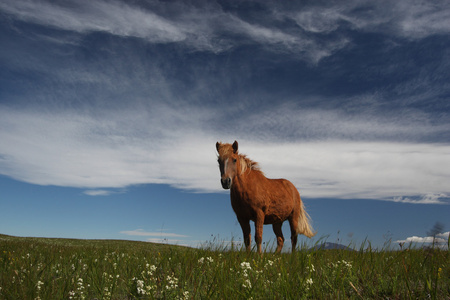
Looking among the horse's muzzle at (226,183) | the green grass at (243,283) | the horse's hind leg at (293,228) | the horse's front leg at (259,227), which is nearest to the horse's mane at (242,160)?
the horse's muzzle at (226,183)

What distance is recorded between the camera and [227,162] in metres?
10.9

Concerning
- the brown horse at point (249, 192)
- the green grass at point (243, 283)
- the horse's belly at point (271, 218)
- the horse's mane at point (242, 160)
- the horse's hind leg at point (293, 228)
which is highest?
the horse's mane at point (242, 160)

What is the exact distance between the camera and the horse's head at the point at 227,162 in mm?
10805

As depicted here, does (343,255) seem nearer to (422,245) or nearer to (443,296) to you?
(422,245)

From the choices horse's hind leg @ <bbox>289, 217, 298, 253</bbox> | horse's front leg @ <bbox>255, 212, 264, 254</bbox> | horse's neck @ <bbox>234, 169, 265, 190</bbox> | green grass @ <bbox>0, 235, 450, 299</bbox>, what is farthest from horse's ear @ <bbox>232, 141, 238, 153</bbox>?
green grass @ <bbox>0, 235, 450, 299</bbox>

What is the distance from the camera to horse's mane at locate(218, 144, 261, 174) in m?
11.0

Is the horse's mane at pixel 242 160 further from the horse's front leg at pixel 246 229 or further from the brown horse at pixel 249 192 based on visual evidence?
the horse's front leg at pixel 246 229

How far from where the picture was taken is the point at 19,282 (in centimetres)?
482

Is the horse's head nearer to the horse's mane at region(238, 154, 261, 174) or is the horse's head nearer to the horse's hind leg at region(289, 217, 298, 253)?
the horse's mane at region(238, 154, 261, 174)

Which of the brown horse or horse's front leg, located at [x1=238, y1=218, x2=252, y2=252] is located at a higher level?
the brown horse

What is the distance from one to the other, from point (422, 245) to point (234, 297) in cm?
483

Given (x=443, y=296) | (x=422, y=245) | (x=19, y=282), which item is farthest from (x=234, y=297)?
(x=422, y=245)

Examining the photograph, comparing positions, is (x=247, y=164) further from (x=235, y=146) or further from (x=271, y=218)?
(x=271, y=218)

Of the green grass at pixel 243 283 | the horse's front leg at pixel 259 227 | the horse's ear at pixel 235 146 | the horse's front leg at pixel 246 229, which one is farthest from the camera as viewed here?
the horse's ear at pixel 235 146
